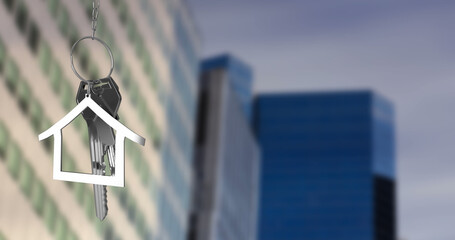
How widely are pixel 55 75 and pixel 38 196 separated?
272 inches

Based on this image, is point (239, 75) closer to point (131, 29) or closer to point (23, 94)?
point (131, 29)

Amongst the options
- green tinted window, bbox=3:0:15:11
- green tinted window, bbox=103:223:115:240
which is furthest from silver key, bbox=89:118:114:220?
green tinted window, bbox=103:223:115:240

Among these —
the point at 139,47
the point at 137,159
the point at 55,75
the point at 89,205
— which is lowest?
the point at 89,205

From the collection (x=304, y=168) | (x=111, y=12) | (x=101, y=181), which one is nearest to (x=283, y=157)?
(x=304, y=168)

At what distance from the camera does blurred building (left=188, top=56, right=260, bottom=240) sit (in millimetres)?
98500

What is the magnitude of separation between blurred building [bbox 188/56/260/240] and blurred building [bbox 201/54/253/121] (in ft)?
256

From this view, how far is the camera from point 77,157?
52875 mm

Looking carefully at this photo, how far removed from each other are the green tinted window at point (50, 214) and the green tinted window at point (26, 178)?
82.2 inches

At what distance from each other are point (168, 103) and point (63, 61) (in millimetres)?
21750

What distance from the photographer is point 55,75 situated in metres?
50.4

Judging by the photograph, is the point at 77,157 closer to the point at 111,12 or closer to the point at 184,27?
the point at 111,12

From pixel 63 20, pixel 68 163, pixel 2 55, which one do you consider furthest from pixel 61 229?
pixel 63 20

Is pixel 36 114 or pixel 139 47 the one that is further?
pixel 139 47

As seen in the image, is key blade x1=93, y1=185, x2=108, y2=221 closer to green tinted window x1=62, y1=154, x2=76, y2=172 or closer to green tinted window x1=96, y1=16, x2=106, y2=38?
green tinted window x1=62, y1=154, x2=76, y2=172
